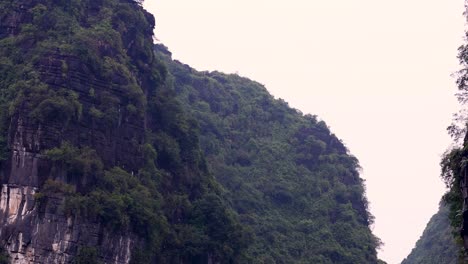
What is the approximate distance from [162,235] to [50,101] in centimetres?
837

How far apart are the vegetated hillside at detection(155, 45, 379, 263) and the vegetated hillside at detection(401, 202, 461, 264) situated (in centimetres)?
538

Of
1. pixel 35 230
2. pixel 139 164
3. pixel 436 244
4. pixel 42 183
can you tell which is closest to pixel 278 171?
pixel 436 244

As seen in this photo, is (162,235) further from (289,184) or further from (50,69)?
(289,184)

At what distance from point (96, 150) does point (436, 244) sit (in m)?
38.7

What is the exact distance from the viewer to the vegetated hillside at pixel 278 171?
49.7 metres

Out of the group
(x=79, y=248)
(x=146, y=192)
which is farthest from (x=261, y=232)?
(x=79, y=248)

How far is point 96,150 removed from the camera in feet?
107

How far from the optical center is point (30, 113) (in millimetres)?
30609

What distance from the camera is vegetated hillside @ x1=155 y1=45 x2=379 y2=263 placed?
163 ft

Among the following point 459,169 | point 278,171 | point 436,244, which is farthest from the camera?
point 436,244

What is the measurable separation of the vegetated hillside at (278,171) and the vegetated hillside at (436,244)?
538cm

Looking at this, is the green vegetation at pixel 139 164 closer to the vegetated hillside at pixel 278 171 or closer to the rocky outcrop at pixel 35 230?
the vegetated hillside at pixel 278 171

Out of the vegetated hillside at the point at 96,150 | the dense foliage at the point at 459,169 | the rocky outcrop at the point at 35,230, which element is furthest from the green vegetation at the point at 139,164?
the dense foliage at the point at 459,169

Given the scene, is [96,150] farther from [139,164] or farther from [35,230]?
[35,230]
